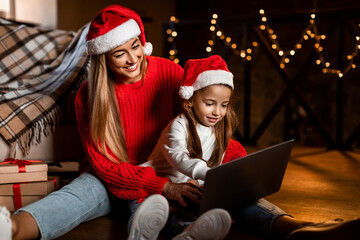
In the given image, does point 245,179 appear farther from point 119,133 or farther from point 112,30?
point 112,30

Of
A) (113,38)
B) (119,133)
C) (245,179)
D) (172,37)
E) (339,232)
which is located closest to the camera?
(339,232)

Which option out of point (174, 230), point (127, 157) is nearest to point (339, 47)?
point (127, 157)

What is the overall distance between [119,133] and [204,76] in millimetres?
367

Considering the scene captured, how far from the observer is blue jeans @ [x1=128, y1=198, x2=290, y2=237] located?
4.00ft

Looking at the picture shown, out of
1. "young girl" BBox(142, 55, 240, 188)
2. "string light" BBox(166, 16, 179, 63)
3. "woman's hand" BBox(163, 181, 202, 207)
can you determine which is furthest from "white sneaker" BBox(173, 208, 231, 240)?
"string light" BBox(166, 16, 179, 63)

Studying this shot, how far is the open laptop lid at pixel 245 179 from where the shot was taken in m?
1.08

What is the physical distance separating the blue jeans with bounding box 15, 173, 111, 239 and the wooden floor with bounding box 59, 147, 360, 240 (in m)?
0.05

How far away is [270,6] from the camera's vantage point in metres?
4.12

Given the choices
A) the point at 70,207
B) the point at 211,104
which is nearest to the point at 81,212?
the point at 70,207

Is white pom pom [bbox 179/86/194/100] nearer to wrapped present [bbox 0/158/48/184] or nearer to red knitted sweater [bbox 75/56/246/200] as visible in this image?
red knitted sweater [bbox 75/56/246/200]

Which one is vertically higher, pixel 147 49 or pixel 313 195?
pixel 147 49

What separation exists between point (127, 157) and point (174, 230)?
14.8 inches

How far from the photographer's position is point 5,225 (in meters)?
1.03

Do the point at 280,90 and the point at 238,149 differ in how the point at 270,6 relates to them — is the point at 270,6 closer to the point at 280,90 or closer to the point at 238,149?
the point at 280,90
